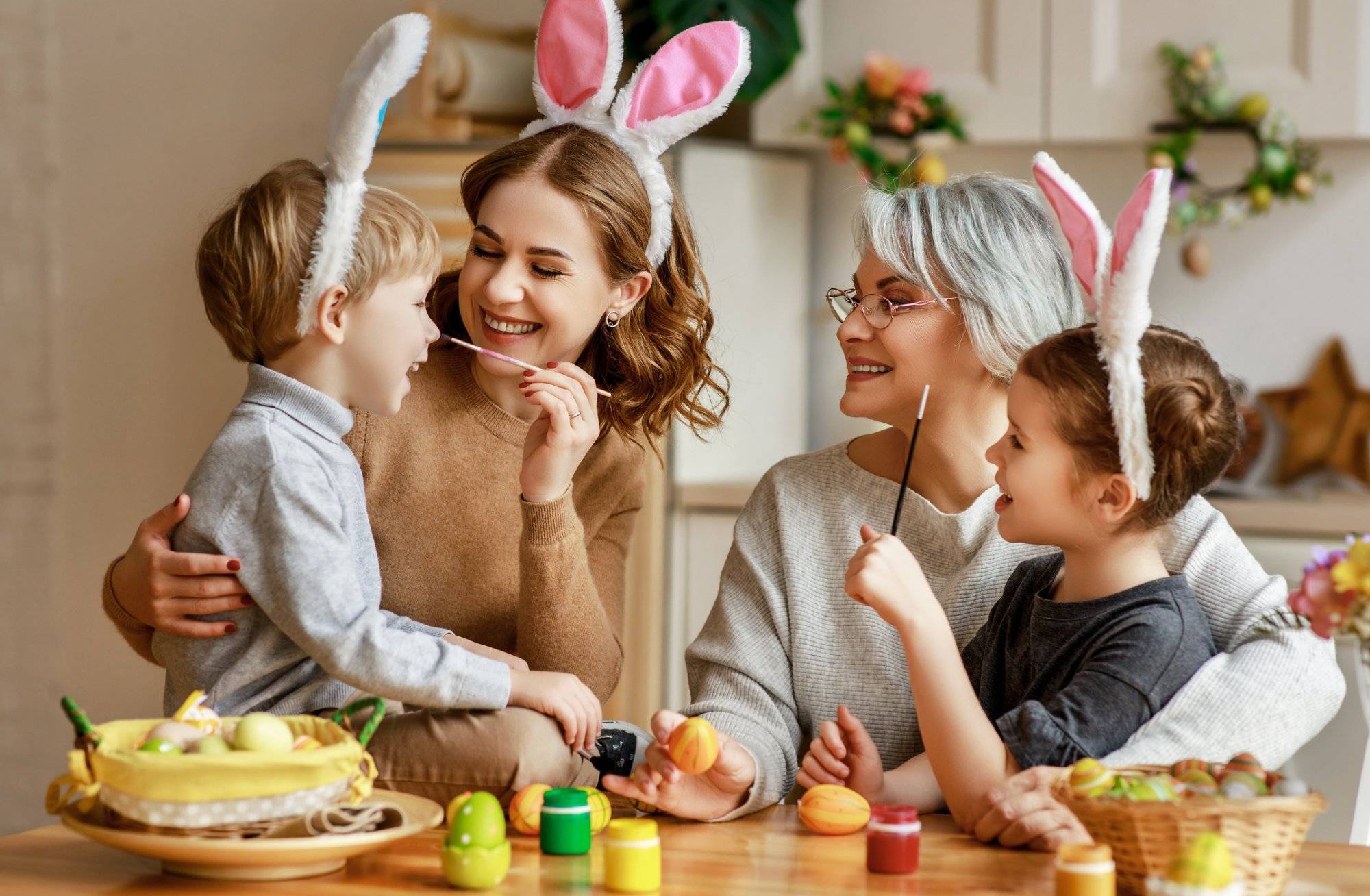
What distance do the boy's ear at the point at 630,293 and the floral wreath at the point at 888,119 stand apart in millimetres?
1303

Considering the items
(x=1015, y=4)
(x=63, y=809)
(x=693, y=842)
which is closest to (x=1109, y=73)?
(x=1015, y=4)

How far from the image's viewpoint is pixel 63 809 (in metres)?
1.10

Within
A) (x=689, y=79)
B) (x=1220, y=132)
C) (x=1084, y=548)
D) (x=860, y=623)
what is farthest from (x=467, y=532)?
(x=1220, y=132)

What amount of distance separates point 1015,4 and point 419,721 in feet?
6.81

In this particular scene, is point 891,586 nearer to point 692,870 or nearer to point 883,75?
point 692,870

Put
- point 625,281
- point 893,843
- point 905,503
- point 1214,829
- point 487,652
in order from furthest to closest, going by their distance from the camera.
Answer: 1. point 625,281
2. point 905,503
3. point 487,652
4. point 893,843
5. point 1214,829

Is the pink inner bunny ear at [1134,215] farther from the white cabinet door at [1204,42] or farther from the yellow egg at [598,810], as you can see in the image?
the white cabinet door at [1204,42]

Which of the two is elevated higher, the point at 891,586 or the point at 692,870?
the point at 891,586

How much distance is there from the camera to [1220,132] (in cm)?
280

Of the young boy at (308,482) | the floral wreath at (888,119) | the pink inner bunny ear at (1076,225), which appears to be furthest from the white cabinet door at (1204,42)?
the young boy at (308,482)

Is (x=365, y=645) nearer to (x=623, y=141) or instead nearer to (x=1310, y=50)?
(x=623, y=141)

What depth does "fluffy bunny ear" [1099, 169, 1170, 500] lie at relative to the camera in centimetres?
118

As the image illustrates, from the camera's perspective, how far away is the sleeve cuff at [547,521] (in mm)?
1469

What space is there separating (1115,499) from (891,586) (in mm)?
208
